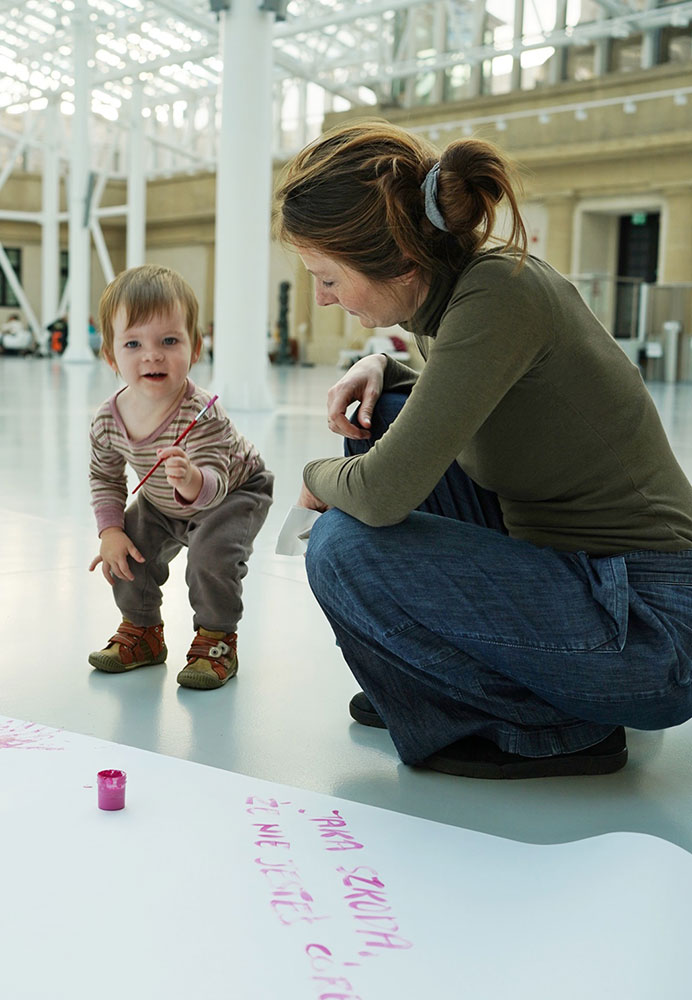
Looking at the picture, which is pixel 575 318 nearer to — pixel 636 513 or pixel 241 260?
pixel 636 513

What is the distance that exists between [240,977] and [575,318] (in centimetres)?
95

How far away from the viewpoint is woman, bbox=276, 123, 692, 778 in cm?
149

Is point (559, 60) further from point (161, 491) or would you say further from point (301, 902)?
point (301, 902)

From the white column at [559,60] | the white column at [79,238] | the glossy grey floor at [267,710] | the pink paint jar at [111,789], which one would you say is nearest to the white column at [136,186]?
the white column at [79,238]

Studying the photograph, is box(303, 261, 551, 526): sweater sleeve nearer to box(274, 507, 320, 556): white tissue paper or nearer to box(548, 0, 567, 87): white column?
box(274, 507, 320, 556): white tissue paper

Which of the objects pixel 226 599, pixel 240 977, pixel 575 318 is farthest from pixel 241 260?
pixel 240 977

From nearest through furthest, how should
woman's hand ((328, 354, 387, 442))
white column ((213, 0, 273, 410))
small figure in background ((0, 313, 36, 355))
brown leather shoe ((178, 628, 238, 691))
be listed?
woman's hand ((328, 354, 387, 442)), brown leather shoe ((178, 628, 238, 691)), white column ((213, 0, 273, 410)), small figure in background ((0, 313, 36, 355))

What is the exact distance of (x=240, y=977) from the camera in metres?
1.06

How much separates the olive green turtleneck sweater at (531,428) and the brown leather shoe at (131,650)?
2.36 ft

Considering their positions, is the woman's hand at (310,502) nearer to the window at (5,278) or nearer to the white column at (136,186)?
the white column at (136,186)

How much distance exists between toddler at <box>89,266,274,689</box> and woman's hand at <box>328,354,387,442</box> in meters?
0.33

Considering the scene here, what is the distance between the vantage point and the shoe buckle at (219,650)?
2164 millimetres

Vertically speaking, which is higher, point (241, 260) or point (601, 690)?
point (241, 260)

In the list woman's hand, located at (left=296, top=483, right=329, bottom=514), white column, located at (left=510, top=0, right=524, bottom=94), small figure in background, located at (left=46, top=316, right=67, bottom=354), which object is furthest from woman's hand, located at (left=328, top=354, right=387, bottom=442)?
small figure in background, located at (left=46, top=316, right=67, bottom=354)
